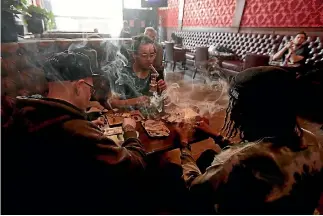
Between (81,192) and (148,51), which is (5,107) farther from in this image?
(148,51)

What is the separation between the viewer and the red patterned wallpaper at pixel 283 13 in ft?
14.0

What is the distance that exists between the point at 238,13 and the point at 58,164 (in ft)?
22.5

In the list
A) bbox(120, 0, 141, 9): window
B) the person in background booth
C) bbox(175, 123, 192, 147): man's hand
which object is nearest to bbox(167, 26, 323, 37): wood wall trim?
the person in background booth

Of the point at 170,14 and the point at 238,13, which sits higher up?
the point at 170,14

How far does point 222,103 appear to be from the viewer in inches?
182

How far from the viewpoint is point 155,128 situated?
1660 millimetres

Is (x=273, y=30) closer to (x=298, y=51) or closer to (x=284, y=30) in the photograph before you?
(x=284, y=30)

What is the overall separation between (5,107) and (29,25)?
329 cm

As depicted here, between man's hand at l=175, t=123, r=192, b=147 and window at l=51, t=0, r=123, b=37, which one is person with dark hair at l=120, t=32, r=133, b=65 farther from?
window at l=51, t=0, r=123, b=37

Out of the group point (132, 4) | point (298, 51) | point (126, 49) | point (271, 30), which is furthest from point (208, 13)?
point (126, 49)

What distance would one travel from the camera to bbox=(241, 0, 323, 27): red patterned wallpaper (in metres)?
4.28

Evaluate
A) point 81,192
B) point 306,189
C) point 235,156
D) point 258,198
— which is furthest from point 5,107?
point 306,189

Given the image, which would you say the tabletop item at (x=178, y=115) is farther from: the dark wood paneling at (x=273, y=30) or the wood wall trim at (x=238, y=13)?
the wood wall trim at (x=238, y=13)

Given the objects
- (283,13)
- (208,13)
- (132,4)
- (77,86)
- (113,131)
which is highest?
(132,4)
